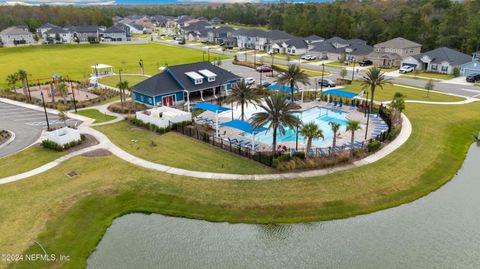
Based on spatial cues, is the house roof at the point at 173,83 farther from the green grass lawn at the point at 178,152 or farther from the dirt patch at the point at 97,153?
the dirt patch at the point at 97,153

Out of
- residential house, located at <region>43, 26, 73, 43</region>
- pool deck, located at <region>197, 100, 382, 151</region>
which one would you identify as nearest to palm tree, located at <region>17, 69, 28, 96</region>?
pool deck, located at <region>197, 100, 382, 151</region>

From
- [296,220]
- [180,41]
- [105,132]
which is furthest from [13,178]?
[180,41]

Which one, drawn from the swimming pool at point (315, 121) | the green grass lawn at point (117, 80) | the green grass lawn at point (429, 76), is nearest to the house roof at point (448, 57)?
the green grass lawn at point (429, 76)

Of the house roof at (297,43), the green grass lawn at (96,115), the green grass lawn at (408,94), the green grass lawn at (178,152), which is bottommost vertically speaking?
the green grass lawn at (178,152)

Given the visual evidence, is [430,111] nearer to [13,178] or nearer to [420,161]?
[420,161]

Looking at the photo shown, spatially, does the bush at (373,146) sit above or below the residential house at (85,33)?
below

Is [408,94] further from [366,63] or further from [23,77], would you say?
[23,77]
